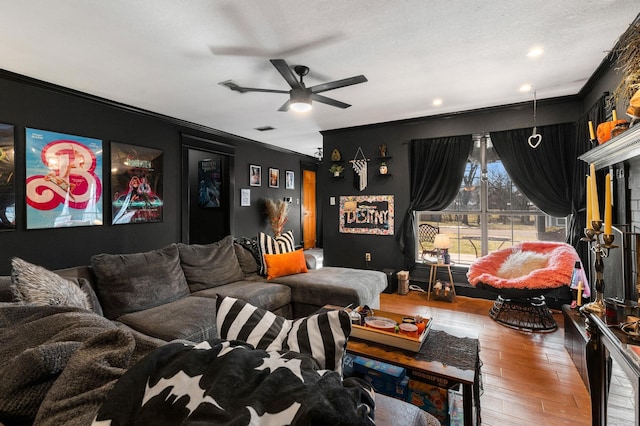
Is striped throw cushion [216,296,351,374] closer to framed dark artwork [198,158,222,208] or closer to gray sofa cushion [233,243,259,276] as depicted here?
gray sofa cushion [233,243,259,276]

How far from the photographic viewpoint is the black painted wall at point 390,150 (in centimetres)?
390

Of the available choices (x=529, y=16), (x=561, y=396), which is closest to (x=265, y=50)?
(x=529, y=16)

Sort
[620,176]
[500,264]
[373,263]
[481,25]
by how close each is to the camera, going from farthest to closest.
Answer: [373,263]
[500,264]
[620,176]
[481,25]

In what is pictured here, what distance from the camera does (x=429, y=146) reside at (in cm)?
450

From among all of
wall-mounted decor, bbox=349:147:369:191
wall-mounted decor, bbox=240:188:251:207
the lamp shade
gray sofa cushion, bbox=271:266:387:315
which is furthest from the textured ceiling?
wall-mounted decor, bbox=240:188:251:207

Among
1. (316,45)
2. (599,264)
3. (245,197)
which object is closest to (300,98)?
(316,45)

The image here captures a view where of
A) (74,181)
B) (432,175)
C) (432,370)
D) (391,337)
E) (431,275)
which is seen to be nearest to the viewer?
(432,370)

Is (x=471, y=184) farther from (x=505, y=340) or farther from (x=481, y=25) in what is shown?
(x=481, y=25)

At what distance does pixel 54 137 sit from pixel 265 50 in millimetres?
2572

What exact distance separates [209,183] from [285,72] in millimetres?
4045

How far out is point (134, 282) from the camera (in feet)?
7.79

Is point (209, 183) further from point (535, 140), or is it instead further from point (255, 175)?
point (535, 140)

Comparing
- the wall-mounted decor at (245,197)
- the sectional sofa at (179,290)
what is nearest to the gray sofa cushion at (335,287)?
the sectional sofa at (179,290)

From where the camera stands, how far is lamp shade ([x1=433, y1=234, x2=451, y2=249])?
4.26m
